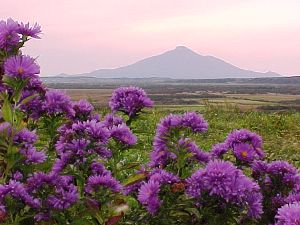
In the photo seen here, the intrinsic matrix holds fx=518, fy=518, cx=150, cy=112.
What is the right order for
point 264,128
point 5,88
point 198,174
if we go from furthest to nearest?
point 264,128 → point 5,88 → point 198,174

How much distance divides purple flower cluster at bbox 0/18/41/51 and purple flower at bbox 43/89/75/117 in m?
0.32

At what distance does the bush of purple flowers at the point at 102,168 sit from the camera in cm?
244

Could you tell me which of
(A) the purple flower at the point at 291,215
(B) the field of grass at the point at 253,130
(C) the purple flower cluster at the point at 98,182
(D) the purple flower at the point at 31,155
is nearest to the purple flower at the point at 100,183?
(C) the purple flower cluster at the point at 98,182

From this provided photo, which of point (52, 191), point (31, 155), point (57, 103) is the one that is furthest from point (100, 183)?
point (57, 103)

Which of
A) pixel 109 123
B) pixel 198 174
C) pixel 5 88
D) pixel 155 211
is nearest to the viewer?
pixel 198 174

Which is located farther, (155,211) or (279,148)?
(279,148)

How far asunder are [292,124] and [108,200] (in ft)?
39.2

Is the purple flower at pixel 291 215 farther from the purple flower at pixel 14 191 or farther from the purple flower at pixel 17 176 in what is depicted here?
the purple flower at pixel 17 176

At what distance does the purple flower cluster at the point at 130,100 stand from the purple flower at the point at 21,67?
1.96ft

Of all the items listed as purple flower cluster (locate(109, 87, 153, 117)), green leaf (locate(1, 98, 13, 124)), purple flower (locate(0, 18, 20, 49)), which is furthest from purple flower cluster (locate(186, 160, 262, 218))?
purple flower (locate(0, 18, 20, 49))

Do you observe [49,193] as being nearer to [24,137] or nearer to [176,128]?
[24,137]

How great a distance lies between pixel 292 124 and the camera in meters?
13.9

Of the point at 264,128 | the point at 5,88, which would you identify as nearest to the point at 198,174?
the point at 5,88

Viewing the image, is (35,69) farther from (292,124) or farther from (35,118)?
(292,124)
